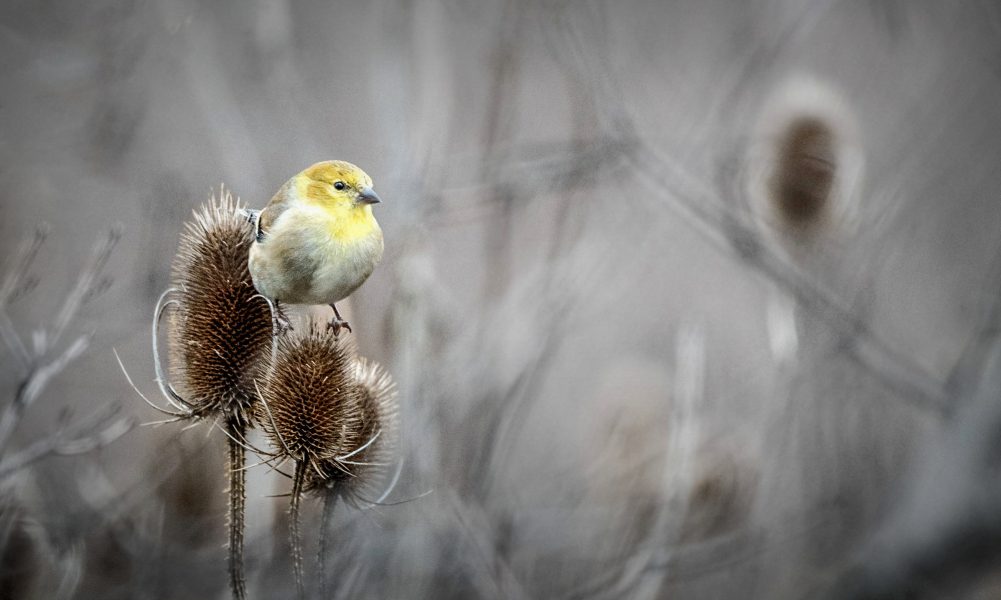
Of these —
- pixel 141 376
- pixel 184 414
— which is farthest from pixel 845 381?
pixel 141 376

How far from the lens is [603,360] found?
19.4 feet

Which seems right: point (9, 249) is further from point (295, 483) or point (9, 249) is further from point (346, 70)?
point (346, 70)

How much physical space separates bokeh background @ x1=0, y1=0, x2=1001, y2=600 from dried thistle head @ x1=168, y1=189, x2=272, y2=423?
30 cm

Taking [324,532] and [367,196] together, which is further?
[367,196]

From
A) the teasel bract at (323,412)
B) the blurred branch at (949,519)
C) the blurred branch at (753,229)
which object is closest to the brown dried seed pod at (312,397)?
the teasel bract at (323,412)

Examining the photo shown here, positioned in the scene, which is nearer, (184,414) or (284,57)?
(184,414)

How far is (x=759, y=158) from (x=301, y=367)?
117 inches

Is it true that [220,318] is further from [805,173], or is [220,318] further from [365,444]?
[805,173]

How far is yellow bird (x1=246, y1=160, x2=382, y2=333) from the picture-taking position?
2008mm

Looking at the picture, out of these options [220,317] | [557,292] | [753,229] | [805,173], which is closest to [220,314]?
[220,317]

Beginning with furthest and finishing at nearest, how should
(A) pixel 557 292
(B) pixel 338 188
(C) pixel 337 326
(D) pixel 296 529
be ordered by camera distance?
(A) pixel 557 292 → (C) pixel 337 326 → (B) pixel 338 188 → (D) pixel 296 529

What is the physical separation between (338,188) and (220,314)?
537mm

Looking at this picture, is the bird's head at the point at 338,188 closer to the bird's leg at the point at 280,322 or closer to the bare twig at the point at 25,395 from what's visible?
the bird's leg at the point at 280,322

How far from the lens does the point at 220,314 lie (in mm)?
2350
